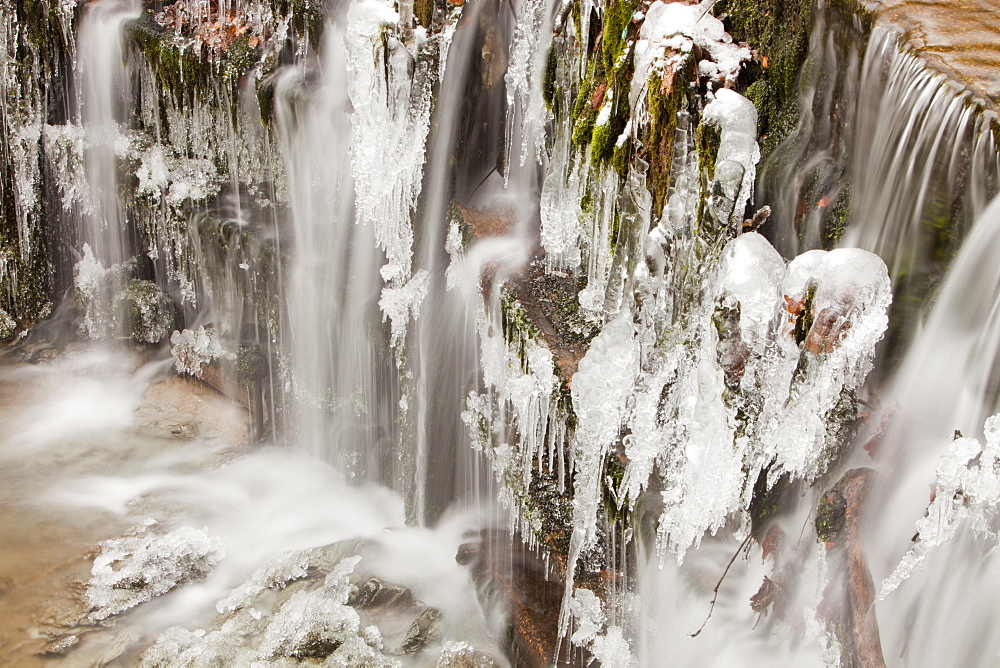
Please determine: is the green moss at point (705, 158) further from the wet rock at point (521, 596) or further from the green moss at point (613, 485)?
the wet rock at point (521, 596)

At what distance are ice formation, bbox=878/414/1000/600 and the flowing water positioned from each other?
0.04 feet

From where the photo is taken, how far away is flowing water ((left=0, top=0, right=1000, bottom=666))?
2.65 metres

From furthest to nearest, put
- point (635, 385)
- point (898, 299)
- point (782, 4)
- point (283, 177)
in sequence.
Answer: point (283, 177) → point (635, 385) → point (782, 4) → point (898, 299)

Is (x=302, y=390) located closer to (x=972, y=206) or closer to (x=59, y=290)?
(x=59, y=290)

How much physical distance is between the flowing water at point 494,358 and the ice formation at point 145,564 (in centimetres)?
2

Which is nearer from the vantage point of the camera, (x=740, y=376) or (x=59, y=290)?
(x=740, y=376)

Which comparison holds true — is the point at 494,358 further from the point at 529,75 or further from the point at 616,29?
the point at 616,29

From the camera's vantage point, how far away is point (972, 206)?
7.95ft

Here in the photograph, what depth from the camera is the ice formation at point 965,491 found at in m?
2.37

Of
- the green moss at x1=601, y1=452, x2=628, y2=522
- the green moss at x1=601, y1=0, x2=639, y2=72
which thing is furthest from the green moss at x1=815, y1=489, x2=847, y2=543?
the green moss at x1=601, y1=0, x2=639, y2=72

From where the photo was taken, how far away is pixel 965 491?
242 centimetres

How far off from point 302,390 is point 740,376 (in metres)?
3.88

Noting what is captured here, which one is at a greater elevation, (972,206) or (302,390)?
(972,206)

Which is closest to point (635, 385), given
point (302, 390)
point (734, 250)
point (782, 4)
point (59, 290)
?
point (734, 250)
